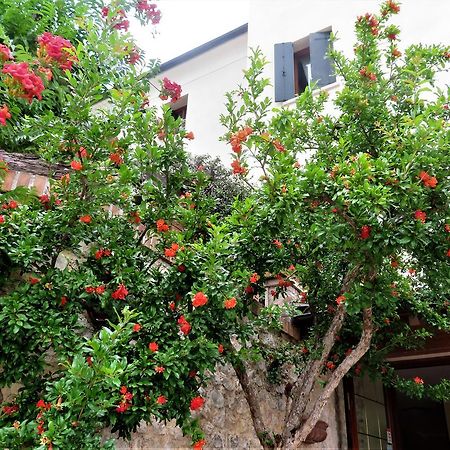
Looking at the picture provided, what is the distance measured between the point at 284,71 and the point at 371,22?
4.65 m

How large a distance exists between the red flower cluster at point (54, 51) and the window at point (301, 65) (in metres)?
5.81

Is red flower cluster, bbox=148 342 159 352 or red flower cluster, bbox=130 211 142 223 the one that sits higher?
red flower cluster, bbox=130 211 142 223

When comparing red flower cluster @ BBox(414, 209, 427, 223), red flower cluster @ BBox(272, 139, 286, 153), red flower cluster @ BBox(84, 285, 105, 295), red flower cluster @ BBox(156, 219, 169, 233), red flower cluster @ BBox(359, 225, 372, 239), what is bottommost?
red flower cluster @ BBox(84, 285, 105, 295)

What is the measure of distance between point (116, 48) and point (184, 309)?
1888 millimetres

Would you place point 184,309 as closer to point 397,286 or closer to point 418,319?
point 397,286

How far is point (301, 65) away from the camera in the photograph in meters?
8.77

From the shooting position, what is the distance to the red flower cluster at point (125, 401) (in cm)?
219

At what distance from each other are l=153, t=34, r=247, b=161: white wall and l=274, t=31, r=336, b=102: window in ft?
3.87

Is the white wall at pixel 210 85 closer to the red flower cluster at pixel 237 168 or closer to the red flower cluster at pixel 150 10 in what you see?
the red flower cluster at pixel 150 10

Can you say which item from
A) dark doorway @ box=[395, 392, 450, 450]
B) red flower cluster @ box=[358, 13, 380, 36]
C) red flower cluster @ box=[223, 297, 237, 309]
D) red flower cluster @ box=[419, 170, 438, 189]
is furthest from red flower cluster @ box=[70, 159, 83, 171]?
dark doorway @ box=[395, 392, 450, 450]

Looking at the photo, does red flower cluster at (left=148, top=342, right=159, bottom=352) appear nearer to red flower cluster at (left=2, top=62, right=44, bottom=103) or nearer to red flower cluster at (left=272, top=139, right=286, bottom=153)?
red flower cluster at (left=2, top=62, right=44, bottom=103)

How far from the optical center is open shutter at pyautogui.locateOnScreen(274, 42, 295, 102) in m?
8.08

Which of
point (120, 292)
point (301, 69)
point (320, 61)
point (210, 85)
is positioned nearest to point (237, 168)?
point (120, 292)

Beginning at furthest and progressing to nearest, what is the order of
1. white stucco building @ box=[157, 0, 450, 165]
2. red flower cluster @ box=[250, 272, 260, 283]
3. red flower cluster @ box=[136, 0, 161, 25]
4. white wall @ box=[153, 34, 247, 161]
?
white wall @ box=[153, 34, 247, 161] → white stucco building @ box=[157, 0, 450, 165] → red flower cluster @ box=[136, 0, 161, 25] → red flower cluster @ box=[250, 272, 260, 283]
